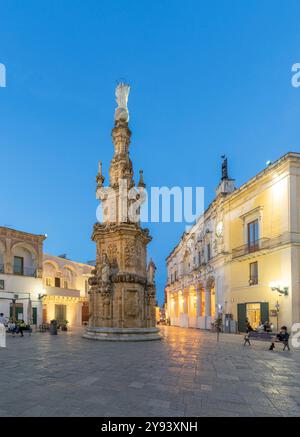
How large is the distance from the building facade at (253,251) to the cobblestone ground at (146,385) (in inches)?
373

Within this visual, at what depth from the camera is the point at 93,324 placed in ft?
66.3

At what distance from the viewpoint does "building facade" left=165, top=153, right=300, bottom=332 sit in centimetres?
2169

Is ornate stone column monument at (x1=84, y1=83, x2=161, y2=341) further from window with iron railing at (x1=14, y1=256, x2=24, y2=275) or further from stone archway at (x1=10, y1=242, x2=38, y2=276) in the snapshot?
window with iron railing at (x1=14, y1=256, x2=24, y2=275)

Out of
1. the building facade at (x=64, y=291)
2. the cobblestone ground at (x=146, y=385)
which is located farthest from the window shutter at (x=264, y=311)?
the building facade at (x=64, y=291)

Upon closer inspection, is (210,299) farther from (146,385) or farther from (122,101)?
(146,385)

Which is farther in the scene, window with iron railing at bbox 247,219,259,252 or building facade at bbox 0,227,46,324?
building facade at bbox 0,227,46,324

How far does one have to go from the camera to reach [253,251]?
25547mm

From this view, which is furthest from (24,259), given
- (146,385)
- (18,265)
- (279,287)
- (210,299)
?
(146,385)

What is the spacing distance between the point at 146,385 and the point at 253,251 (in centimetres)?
1911

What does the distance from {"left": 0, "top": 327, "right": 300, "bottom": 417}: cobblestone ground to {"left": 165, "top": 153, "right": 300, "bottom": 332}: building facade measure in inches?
373

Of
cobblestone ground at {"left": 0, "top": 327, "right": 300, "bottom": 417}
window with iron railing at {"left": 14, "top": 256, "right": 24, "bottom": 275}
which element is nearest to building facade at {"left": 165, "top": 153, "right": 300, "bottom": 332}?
cobblestone ground at {"left": 0, "top": 327, "right": 300, "bottom": 417}

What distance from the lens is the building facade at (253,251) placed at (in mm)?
21688

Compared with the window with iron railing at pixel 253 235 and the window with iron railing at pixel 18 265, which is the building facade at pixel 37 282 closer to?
the window with iron railing at pixel 18 265
